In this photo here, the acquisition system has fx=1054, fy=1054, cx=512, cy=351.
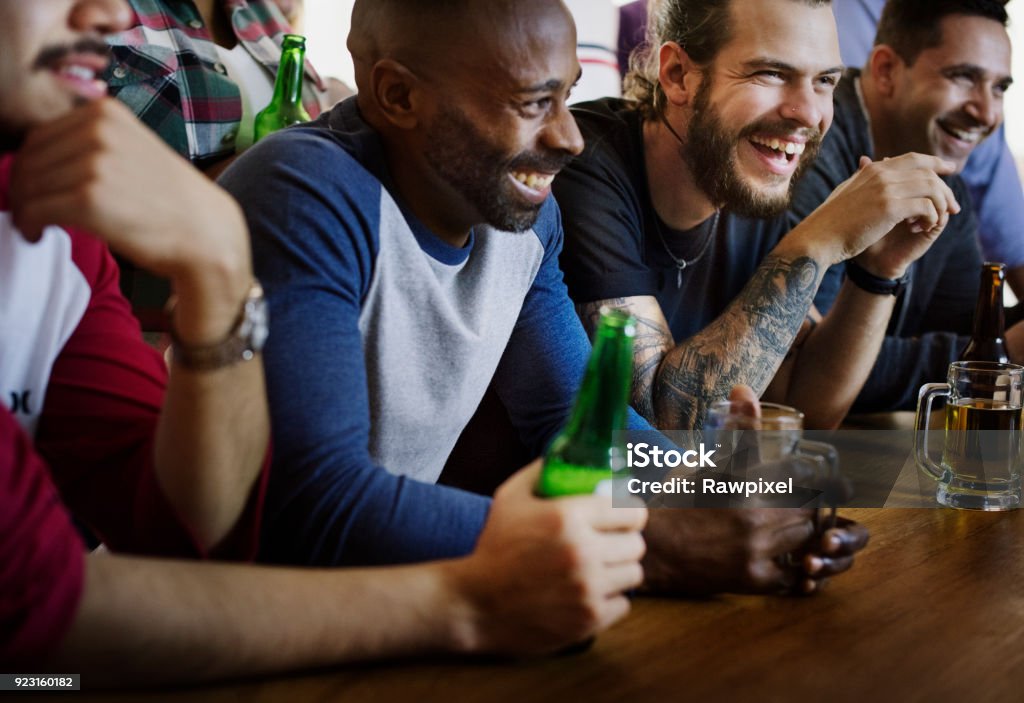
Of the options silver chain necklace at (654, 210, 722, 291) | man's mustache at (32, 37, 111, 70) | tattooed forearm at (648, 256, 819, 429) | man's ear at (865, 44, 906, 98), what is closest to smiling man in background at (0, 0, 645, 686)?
man's mustache at (32, 37, 111, 70)

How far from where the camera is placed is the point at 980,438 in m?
1.32

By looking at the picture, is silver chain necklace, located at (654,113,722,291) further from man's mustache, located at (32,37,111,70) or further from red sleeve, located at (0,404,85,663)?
red sleeve, located at (0,404,85,663)

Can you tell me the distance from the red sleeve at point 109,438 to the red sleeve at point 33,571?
0.56 feet

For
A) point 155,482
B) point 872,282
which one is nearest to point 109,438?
point 155,482

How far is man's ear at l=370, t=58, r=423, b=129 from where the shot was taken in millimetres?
1159

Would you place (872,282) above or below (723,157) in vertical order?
below

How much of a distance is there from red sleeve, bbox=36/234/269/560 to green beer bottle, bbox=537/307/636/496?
0.25 metres

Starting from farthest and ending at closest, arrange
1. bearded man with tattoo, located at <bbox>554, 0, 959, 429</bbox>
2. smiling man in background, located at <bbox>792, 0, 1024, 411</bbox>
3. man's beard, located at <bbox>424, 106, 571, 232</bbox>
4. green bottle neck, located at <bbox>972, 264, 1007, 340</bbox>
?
smiling man in background, located at <bbox>792, 0, 1024, 411</bbox> < bearded man with tattoo, located at <bbox>554, 0, 959, 429</bbox> < green bottle neck, located at <bbox>972, 264, 1007, 340</bbox> < man's beard, located at <bbox>424, 106, 571, 232</bbox>

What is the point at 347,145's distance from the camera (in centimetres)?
113

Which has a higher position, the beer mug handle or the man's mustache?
the man's mustache

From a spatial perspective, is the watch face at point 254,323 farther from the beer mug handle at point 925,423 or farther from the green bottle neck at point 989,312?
the green bottle neck at point 989,312

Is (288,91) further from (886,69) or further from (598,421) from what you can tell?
(886,69)

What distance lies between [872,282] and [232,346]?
1410 millimetres

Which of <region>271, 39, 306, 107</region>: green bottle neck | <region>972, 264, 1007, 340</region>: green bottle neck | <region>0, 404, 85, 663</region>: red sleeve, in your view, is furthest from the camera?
<region>271, 39, 306, 107</region>: green bottle neck
